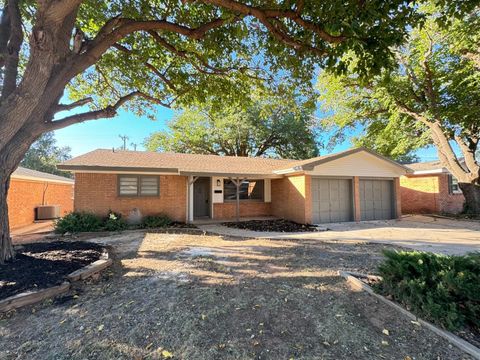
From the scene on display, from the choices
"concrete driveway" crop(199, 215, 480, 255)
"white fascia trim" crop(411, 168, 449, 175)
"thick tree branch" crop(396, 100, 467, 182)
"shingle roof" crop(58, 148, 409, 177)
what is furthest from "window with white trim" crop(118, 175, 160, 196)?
"white fascia trim" crop(411, 168, 449, 175)

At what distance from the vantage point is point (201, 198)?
524 inches

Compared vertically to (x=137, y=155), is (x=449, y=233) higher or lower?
lower

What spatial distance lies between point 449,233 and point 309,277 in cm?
819

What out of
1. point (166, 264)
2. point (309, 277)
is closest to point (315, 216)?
point (309, 277)

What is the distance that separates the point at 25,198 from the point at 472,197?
25055mm

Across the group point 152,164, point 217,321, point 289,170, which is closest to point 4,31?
point 152,164

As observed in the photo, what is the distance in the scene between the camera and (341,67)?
144 inches

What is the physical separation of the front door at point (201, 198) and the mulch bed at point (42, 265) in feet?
23.0

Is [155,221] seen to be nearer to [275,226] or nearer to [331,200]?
[275,226]

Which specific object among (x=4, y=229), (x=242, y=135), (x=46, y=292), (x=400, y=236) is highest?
(x=242, y=135)

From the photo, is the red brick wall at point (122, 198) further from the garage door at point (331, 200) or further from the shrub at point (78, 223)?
the garage door at point (331, 200)

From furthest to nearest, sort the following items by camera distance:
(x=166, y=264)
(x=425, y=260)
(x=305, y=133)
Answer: (x=305, y=133) → (x=166, y=264) → (x=425, y=260)

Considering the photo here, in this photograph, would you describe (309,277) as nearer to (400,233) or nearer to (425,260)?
(425,260)

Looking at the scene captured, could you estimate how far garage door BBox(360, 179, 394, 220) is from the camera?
12.7 metres
